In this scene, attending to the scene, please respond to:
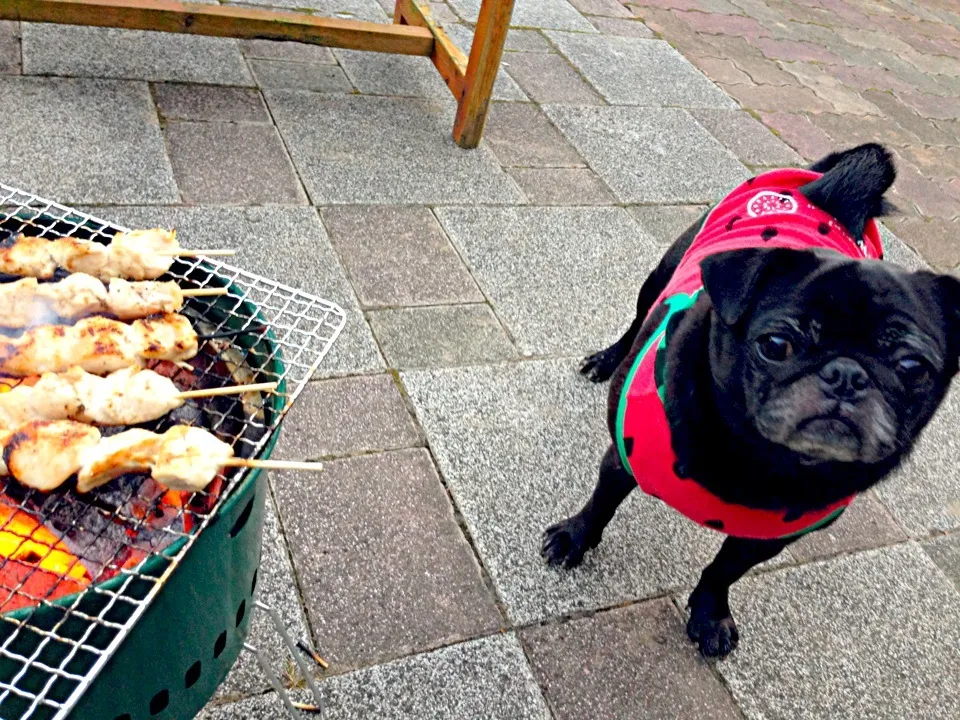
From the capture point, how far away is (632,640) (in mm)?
2348

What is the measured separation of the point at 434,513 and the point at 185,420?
1163 millimetres

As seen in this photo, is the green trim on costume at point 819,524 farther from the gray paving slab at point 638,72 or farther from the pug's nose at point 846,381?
the gray paving slab at point 638,72

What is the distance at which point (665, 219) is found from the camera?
14.0 feet

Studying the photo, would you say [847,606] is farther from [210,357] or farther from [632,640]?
[210,357]

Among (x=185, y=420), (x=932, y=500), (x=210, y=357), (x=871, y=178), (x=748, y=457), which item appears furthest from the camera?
(x=932, y=500)

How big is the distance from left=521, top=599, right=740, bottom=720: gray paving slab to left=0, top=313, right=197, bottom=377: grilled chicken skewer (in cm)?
136

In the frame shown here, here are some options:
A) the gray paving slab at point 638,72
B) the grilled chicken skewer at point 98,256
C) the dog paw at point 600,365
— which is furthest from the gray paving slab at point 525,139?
Result: the grilled chicken skewer at point 98,256

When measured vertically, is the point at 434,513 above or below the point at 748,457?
below

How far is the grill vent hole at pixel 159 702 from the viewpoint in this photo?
1322 mm

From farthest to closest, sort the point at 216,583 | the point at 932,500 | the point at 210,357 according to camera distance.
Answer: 1. the point at 932,500
2. the point at 210,357
3. the point at 216,583

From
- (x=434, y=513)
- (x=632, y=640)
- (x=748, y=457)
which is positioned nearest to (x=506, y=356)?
(x=434, y=513)

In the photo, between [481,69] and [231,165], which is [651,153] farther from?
[231,165]

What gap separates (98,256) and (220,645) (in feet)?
2.75

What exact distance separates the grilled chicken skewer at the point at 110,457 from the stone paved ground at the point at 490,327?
981mm
